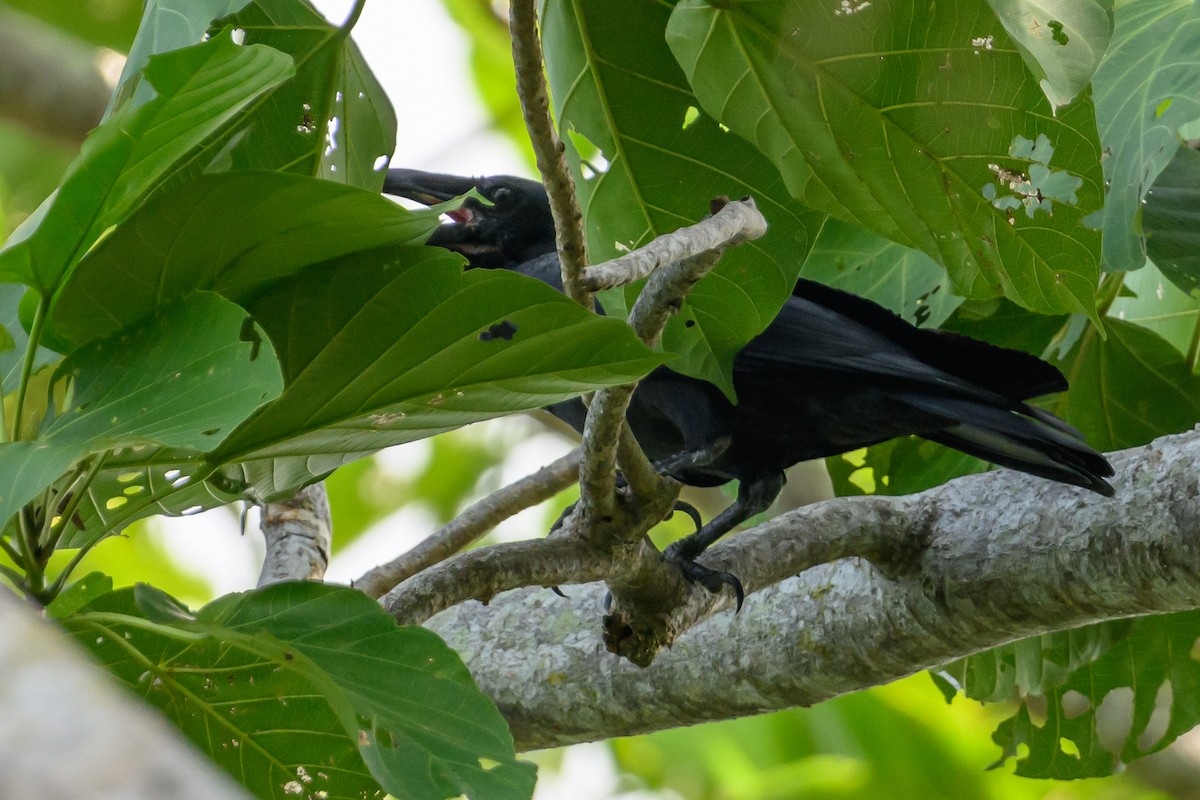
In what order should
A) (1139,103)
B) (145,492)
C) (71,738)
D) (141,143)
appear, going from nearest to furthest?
(71,738) → (141,143) → (145,492) → (1139,103)

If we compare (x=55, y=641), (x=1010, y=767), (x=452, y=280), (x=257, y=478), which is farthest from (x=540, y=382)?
(x=1010, y=767)

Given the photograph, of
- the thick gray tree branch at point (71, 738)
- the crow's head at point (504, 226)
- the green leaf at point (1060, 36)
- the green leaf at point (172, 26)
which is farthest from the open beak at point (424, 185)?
the thick gray tree branch at point (71, 738)

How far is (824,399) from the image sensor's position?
253cm

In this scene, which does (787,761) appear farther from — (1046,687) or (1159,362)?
(1159,362)

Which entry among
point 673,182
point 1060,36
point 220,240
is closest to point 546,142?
point 220,240

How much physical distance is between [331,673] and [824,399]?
1.47 metres

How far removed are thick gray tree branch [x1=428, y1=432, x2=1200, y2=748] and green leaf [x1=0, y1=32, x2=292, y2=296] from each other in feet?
4.10

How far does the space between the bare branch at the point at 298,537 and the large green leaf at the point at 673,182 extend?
3.72 ft

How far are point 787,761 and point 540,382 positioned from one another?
13.1 ft

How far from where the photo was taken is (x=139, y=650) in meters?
1.49

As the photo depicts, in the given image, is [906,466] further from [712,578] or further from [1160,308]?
[712,578]

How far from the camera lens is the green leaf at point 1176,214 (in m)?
2.18

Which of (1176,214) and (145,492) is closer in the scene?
(145,492)

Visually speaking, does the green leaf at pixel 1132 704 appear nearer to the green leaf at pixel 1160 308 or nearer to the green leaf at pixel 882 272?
the green leaf at pixel 1160 308
